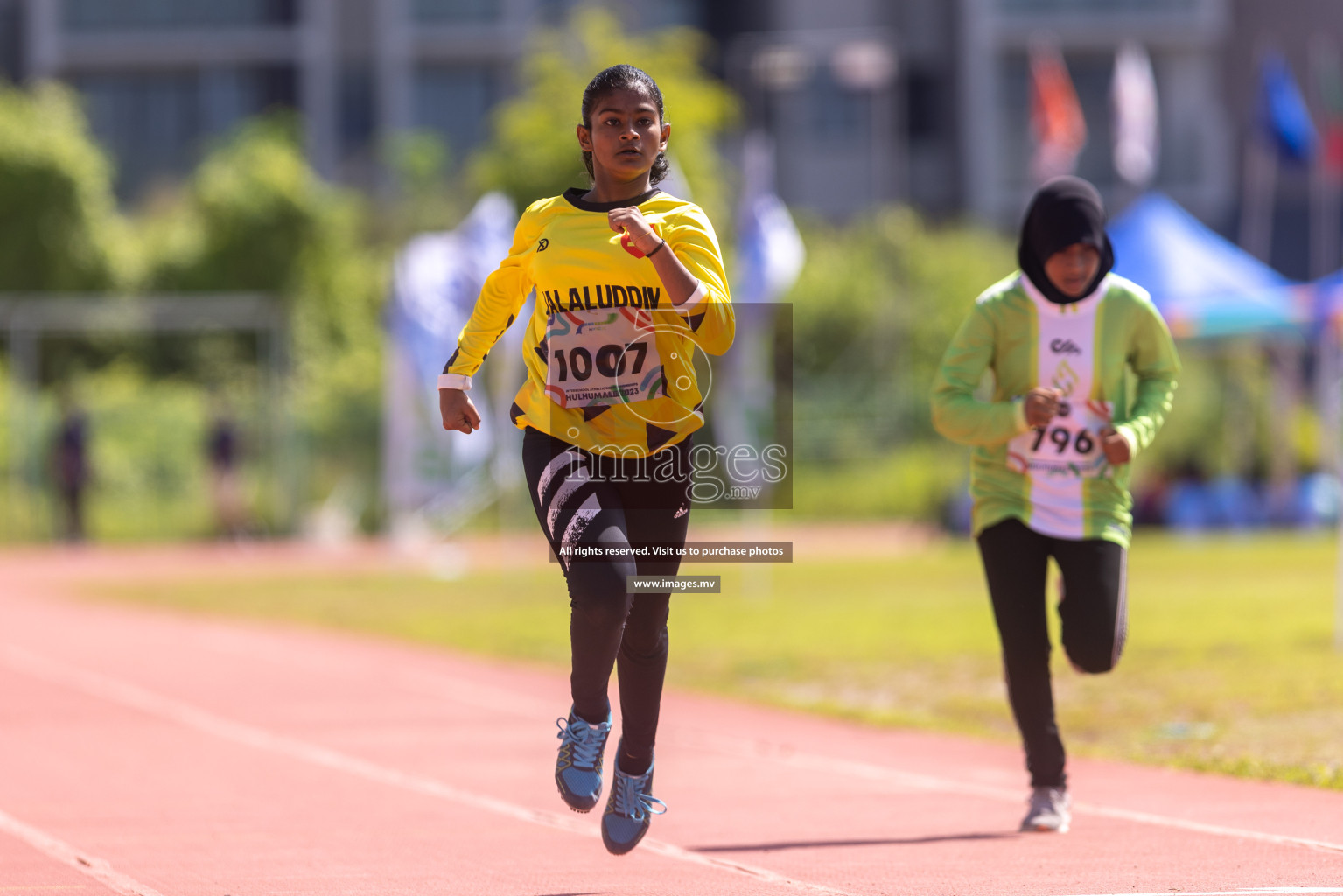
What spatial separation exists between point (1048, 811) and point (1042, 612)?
2.17ft

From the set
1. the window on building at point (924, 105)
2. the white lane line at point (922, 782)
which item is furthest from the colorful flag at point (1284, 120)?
the window on building at point (924, 105)

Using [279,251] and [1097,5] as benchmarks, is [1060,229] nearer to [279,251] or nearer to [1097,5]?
[279,251]

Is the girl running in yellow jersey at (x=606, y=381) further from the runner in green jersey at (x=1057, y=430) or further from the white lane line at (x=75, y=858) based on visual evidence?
the runner in green jersey at (x=1057, y=430)

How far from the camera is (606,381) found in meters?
5.77

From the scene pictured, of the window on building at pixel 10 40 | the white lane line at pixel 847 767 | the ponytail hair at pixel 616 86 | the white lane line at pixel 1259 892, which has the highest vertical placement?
the window on building at pixel 10 40

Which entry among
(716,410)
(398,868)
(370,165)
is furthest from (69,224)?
(398,868)

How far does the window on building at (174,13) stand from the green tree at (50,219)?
43.8 feet

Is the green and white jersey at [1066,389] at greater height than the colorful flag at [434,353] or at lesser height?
greater

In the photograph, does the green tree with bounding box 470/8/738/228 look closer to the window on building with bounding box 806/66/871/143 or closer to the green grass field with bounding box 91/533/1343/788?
the window on building with bounding box 806/66/871/143

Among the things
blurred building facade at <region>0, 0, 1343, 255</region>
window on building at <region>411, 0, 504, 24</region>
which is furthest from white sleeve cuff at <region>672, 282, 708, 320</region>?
window on building at <region>411, 0, 504, 24</region>

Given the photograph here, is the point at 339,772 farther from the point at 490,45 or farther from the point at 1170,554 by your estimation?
the point at 490,45

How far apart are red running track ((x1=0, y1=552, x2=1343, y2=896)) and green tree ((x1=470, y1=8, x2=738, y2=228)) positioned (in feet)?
90.7

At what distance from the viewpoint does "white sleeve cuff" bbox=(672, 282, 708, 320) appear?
551 centimetres

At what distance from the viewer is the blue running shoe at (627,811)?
5.92 metres
